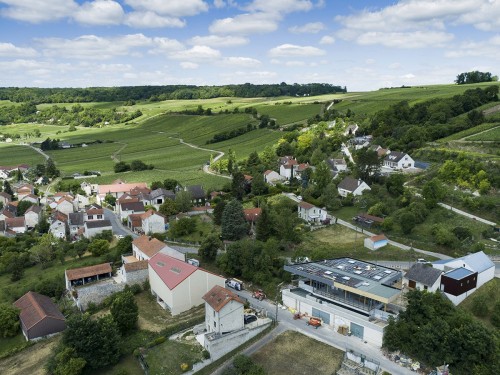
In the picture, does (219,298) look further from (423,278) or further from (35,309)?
(35,309)

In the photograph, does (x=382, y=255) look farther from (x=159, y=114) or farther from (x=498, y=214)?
(x=159, y=114)

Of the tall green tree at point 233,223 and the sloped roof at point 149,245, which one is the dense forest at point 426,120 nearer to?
the tall green tree at point 233,223

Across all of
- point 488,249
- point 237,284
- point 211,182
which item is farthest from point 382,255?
point 211,182

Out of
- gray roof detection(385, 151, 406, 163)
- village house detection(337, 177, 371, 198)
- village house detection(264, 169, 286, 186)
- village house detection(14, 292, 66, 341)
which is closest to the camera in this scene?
village house detection(14, 292, 66, 341)

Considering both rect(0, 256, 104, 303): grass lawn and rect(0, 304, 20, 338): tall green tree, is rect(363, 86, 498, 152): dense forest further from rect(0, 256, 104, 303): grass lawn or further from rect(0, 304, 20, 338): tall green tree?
rect(0, 304, 20, 338): tall green tree

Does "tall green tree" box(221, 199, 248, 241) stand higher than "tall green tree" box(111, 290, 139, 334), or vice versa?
"tall green tree" box(221, 199, 248, 241)

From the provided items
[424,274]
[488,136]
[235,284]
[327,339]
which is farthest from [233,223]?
[488,136]

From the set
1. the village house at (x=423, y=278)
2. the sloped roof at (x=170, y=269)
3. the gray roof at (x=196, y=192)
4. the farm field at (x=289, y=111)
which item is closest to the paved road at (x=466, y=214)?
the village house at (x=423, y=278)

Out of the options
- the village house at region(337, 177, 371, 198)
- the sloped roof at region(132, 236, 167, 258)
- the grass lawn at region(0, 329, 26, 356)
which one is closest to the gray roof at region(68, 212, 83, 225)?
the sloped roof at region(132, 236, 167, 258)
